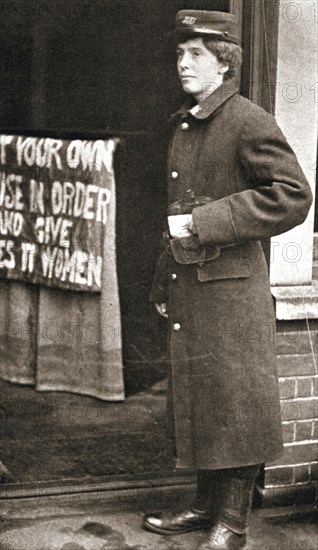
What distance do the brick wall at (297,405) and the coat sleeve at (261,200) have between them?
0.84 m

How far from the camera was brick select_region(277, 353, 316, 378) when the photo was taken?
4.27 meters

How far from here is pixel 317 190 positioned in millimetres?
4383

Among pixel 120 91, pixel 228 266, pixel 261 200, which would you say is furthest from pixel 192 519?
pixel 120 91

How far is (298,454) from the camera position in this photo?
4.35 metres

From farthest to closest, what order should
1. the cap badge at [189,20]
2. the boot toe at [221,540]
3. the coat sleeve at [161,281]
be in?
the coat sleeve at [161,281] → the boot toe at [221,540] → the cap badge at [189,20]

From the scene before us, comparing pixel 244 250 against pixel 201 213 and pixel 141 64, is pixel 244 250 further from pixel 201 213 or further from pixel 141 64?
pixel 141 64

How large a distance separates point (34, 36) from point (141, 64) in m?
0.57

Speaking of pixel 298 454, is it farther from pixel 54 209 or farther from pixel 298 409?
pixel 54 209

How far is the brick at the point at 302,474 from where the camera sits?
4.36 metres

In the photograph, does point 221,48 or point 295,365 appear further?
point 295,365

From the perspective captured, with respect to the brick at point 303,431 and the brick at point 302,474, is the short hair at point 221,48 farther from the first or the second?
the brick at point 302,474

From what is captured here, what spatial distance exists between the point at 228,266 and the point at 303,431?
109cm

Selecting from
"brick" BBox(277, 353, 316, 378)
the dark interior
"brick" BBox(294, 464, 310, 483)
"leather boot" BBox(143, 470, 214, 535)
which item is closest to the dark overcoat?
"leather boot" BBox(143, 470, 214, 535)

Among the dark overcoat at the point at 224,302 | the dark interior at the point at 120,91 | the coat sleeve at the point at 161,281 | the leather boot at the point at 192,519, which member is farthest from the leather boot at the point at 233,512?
the dark interior at the point at 120,91
